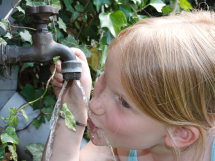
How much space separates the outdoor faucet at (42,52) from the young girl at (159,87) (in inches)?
3.3

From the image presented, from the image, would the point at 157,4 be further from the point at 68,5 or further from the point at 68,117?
the point at 68,117

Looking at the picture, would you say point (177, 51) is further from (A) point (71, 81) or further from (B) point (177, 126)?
(A) point (71, 81)

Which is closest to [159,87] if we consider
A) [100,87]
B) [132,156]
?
[100,87]

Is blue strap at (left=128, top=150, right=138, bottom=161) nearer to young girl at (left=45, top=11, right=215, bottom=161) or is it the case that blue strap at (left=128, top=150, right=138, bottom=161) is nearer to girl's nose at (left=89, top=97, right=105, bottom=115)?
young girl at (left=45, top=11, right=215, bottom=161)

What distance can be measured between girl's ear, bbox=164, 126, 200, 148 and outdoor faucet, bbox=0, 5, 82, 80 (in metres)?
0.29

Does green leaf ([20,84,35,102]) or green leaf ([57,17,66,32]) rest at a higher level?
green leaf ([57,17,66,32])

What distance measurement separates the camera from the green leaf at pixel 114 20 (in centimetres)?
146

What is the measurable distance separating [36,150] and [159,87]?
581mm

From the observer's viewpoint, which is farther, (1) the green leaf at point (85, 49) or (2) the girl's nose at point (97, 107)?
(1) the green leaf at point (85, 49)

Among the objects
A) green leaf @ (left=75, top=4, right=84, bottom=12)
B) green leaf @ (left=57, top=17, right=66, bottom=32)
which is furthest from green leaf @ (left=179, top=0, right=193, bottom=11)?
green leaf @ (left=57, top=17, right=66, bottom=32)

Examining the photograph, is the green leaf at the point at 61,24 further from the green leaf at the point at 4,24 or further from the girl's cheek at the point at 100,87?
the girl's cheek at the point at 100,87

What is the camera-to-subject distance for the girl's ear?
107 cm

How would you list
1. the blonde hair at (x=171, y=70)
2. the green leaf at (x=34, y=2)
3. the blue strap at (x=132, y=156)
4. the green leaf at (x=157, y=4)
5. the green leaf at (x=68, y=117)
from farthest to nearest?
the green leaf at (x=157, y=4), the blue strap at (x=132, y=156), the green leaf at (x=34, y=2), the green leaf at (x=68, y=117), the blonde hair at (x=171, y=70)

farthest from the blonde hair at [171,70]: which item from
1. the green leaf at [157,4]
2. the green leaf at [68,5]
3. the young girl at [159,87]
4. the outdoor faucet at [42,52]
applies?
the green leaf at [157,4]
